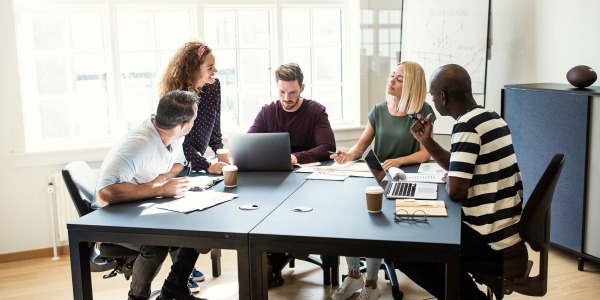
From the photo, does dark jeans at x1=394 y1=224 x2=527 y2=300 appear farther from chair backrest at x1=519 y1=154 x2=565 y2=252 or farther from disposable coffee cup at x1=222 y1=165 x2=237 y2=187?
disposable coffee cup at x1=222 y1=165 x2=237 y2=187

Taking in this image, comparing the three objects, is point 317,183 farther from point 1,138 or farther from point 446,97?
point 1,138

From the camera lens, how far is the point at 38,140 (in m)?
4.45

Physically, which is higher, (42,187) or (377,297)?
(42,187)

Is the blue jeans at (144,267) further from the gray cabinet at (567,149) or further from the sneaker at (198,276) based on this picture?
the gray cabinet at (567,149)

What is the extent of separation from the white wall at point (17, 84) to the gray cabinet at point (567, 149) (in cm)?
33

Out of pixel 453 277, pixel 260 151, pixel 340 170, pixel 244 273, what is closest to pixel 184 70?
pixel 260 151

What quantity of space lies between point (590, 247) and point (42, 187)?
3.51 metres

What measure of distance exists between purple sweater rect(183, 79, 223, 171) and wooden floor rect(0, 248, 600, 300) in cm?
79

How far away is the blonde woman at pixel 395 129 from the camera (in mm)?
3535

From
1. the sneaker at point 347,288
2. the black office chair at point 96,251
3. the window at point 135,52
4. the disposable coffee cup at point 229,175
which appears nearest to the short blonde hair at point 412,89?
the sneaker at point 347,288

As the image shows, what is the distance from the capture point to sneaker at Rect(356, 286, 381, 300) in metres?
3.41

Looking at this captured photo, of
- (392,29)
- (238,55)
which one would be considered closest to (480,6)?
(392,29)

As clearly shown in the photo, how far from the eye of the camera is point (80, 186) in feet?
9.93

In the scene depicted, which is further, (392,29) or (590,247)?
(392,29)
